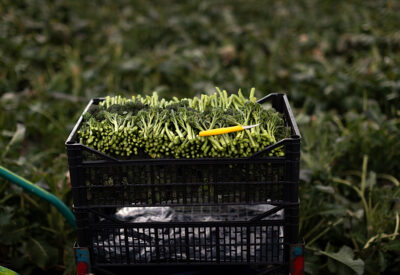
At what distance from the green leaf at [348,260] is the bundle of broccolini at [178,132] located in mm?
982

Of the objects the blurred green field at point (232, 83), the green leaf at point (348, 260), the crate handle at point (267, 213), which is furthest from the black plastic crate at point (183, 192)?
the blurred green field at point (232, 83)

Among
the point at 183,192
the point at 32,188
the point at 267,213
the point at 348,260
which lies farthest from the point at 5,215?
the point at 348,260

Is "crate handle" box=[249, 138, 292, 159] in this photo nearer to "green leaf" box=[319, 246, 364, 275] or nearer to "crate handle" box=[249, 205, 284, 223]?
"crate handle" box=[249, 205, 284, 223]

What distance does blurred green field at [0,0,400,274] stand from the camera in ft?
9.97

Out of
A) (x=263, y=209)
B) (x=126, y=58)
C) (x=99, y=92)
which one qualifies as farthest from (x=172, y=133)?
(x=126, y=58)

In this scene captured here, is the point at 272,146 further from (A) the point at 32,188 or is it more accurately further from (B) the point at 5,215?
(B) the point at 5,215

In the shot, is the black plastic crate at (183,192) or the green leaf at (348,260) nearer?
the black plastic crate at (183,192)

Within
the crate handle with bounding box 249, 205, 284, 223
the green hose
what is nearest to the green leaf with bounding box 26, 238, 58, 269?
the green hose

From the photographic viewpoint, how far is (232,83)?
5191 mm

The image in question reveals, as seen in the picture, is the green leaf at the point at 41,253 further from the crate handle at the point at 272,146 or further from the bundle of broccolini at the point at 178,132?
the crate handle at the point at 272,146

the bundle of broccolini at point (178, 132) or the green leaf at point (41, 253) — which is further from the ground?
the bundle of broccolini at point (178, 132)

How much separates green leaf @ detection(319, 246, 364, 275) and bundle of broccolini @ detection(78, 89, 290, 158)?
98cm

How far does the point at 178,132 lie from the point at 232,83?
3180 mm

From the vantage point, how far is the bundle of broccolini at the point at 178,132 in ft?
6.88
